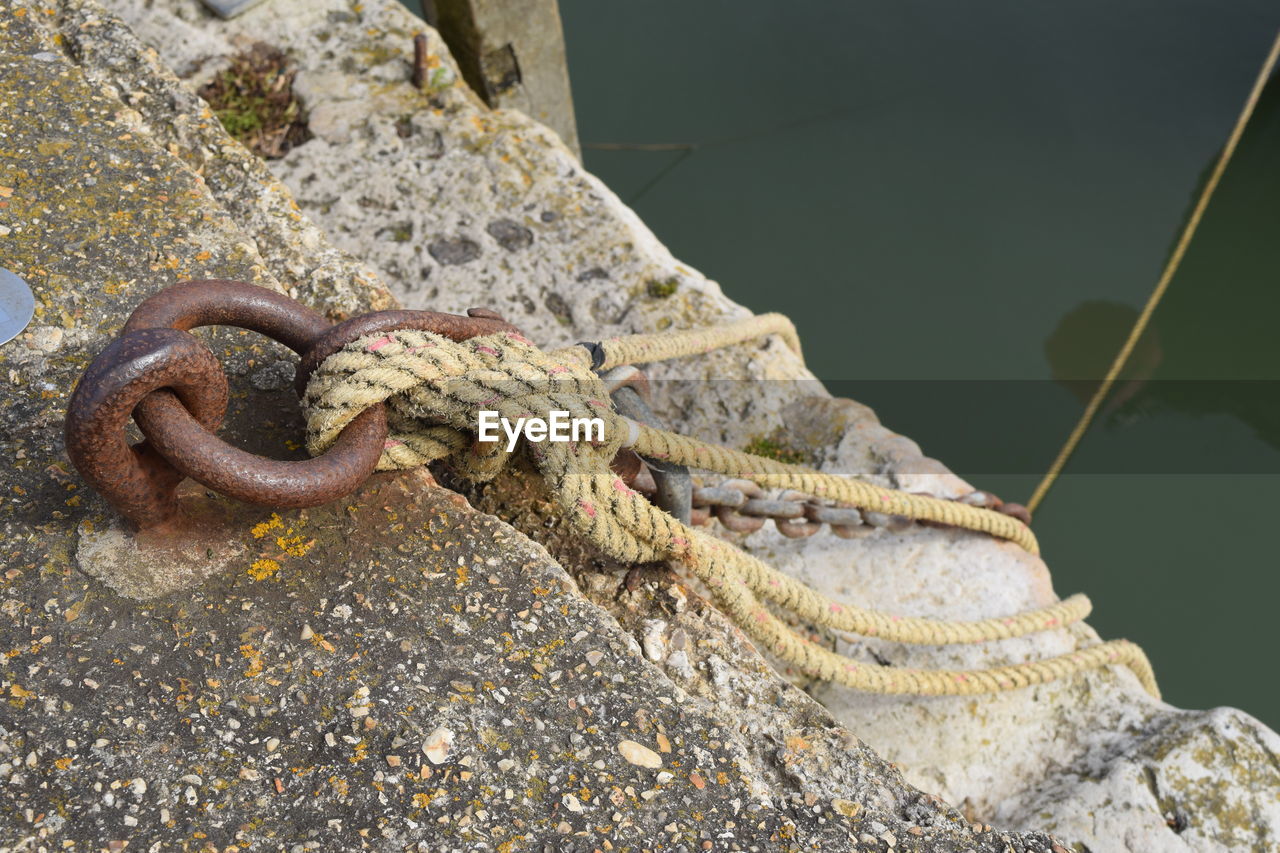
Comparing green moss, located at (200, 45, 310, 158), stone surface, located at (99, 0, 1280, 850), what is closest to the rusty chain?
stone surface, located at (99, 0, 1280, 850)

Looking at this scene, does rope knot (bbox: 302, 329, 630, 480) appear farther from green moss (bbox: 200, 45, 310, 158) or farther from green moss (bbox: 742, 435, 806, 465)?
green moss (bbox: 200, 45, 310, 158)

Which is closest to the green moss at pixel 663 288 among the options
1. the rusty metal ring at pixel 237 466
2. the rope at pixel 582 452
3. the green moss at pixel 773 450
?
the green moss at pixel 773 450

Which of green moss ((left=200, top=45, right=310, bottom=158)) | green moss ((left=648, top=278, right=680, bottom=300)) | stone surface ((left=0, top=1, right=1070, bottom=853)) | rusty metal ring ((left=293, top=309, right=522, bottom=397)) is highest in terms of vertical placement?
rusty metal ring ((left=293, top=309, right=522, bottom=397))

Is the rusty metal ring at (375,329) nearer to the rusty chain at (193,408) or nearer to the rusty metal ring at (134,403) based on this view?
the rusty chain at (193,408)

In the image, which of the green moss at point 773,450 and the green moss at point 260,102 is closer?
the green moss at point 773,450

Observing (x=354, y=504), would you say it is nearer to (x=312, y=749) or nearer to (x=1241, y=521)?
(x=312, y=749)
